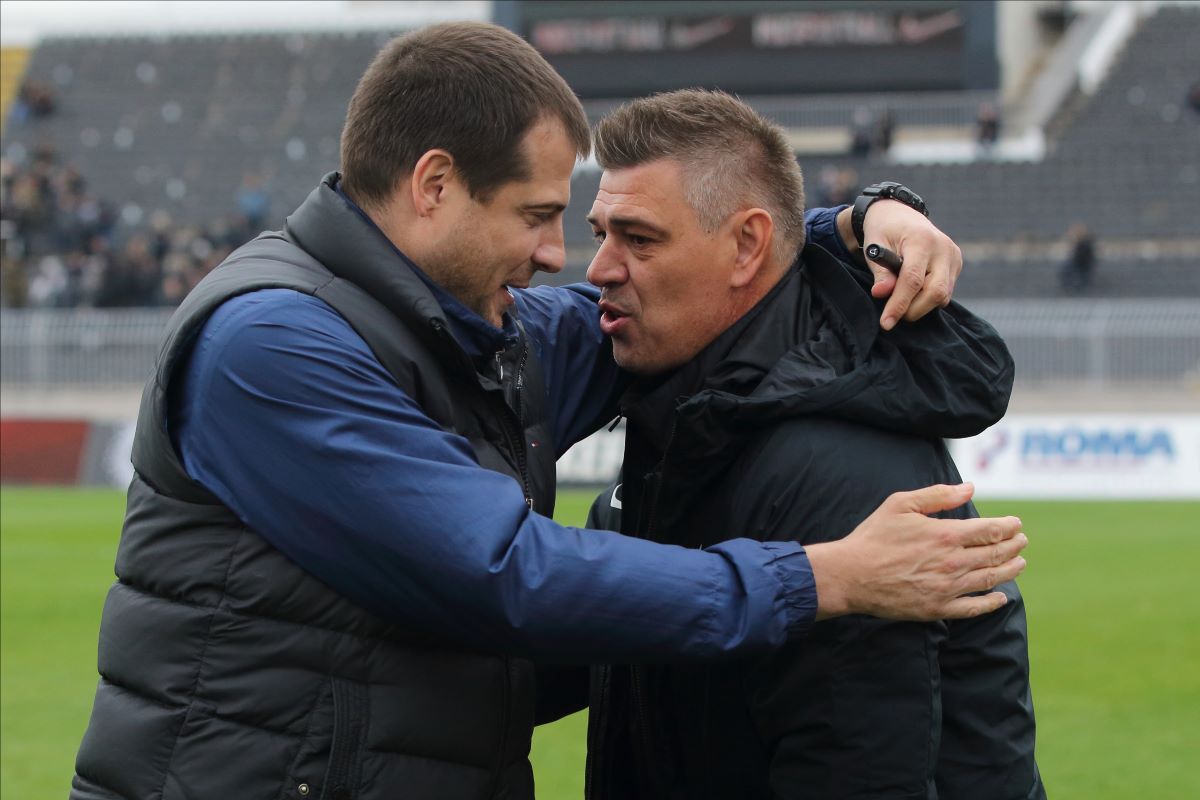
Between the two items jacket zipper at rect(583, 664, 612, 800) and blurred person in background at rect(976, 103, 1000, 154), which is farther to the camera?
blurred person in background at rect(976, 103, 1000, 154)

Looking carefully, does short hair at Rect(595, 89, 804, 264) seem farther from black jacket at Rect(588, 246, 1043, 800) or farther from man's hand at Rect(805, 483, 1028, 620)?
man's hand at Rect(805, 483, 1028, 620)

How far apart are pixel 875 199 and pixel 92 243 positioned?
82.6 ft

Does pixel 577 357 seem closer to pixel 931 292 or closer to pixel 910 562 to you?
pixel 931 292

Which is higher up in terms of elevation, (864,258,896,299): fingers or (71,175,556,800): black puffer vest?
(864,258,896,299): fingers

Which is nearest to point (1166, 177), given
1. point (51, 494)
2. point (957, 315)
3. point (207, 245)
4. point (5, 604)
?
point (207, 245)

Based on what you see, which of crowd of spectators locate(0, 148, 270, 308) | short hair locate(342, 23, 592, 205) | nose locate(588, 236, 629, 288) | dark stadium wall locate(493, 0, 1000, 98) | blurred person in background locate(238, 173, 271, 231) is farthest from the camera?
blurred person in background locate(238, 173, 271, 231)

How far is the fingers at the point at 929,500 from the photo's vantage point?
2631mm

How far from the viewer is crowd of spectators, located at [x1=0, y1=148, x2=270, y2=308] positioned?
24.8 m

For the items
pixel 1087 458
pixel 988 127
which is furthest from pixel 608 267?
pixel 988 127

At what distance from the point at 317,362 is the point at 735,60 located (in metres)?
25.1

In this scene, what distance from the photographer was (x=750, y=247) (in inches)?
121

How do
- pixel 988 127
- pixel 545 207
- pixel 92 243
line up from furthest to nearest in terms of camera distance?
pixel 988 127, pixel 92 243, pixel 545 207

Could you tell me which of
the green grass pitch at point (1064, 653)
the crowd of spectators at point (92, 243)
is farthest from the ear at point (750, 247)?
the crowd of spectators at point (92, 243)

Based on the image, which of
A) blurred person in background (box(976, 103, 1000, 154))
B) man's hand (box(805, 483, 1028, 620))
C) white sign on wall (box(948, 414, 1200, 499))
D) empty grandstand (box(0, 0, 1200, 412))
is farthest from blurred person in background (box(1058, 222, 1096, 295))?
man's hand (box(805, 483, 1028, 620))
